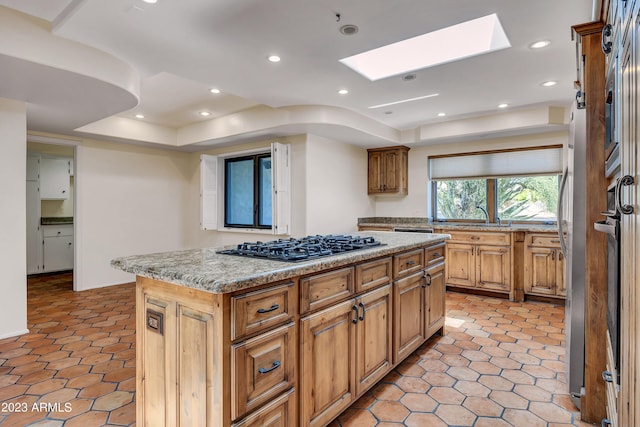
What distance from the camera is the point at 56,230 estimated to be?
20.4ft

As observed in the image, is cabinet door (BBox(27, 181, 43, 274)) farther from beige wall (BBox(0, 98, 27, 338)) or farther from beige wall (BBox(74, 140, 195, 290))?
beige wall (BBox(0, 98, 27, 338))

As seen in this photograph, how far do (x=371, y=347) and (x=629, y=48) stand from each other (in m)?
1.80

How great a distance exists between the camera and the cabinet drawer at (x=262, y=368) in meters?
1.29

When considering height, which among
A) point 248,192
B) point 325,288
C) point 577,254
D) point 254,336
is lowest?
point 254,336

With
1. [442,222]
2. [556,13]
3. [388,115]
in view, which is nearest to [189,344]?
[556,13]

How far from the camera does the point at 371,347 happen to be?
2.09 meters

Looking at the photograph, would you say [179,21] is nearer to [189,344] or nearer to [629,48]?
[189,344]

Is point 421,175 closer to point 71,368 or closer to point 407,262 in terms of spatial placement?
point 407,262

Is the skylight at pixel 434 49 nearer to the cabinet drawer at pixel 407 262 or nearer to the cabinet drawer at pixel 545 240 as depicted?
the cabinet drawer at pixel 407 262

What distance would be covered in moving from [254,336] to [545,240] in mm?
4202

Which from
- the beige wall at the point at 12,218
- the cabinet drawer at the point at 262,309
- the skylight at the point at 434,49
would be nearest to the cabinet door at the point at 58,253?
the beige wall at the point at 12,218

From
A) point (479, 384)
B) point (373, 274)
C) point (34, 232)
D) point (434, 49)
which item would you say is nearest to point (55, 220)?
point (34, 232)

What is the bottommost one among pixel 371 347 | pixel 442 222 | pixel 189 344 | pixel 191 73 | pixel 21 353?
pixel 21 353

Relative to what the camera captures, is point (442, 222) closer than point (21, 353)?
No
